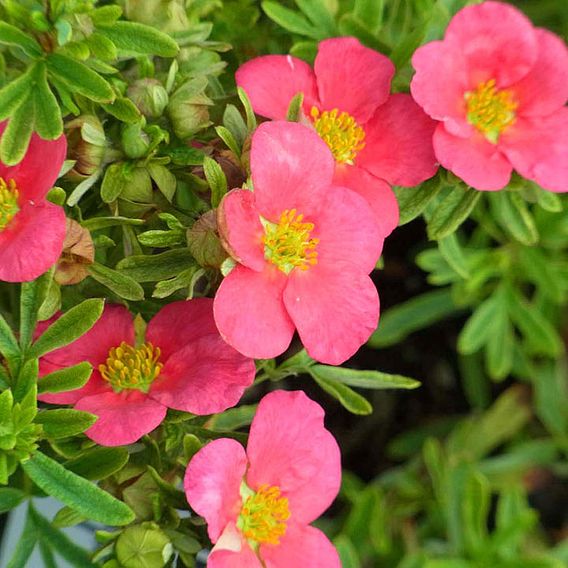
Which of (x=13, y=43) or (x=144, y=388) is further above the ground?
(x=13, y=43)

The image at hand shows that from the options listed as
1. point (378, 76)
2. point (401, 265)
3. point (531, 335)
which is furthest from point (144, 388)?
point (401, 265)

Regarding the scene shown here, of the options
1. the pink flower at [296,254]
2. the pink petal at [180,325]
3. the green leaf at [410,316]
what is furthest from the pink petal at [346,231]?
the green leaf at [410,316]

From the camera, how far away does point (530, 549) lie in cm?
171

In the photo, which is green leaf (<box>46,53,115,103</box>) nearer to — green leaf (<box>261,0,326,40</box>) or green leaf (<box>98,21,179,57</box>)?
green leaf (<box>98,21,179,57</box>)

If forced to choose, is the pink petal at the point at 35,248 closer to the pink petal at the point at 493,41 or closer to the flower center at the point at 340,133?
the flower center at the point at 340,133

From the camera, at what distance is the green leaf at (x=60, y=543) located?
88cm

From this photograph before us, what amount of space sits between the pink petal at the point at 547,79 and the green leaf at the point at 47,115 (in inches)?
21.9

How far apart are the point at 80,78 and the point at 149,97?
0.08 meters

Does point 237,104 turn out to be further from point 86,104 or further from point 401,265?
point 401,265

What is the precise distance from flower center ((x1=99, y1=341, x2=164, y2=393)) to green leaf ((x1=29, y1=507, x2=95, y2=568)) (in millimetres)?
162

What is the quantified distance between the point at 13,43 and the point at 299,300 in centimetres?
36

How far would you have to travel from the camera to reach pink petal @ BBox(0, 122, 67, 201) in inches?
31.4

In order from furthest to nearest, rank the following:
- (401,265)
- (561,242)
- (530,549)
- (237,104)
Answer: (401,265), (530,549), (561,242), (237,104)

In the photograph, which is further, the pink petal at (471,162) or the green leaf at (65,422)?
the pink petal at (471,162)
